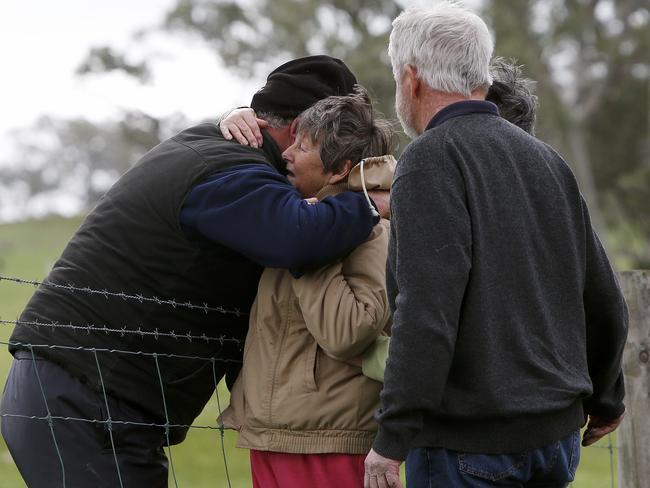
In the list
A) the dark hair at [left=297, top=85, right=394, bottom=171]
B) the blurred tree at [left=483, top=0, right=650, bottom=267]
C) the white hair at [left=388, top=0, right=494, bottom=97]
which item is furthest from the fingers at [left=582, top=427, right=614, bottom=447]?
the blurred tree at [left=483, top=0, right=650, bottom=267]

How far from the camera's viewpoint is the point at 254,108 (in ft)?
12.8

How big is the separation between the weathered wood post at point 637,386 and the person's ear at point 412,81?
1855 millimetres

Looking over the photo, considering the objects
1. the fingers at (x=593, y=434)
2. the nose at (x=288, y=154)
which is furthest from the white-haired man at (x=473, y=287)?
the nose at (x=288, y=154)

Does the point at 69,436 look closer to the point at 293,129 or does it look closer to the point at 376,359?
the point at 376,359

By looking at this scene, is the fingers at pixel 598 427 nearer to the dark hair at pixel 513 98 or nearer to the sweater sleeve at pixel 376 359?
the sweater sleeve at pixel 376 359

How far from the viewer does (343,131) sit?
3.56 m

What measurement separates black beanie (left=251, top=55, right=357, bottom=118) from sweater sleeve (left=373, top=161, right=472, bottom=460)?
1.02 meters

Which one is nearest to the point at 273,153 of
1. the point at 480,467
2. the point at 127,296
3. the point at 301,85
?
the point at 301,85

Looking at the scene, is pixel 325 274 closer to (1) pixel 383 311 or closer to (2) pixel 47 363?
(1) pixel 383 311

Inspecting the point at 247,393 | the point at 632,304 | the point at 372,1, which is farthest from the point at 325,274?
the point at 372,1

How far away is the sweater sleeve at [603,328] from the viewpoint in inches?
129

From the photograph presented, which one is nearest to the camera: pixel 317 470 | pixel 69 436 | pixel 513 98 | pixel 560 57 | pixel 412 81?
pixel 412 81

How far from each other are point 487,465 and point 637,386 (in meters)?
1.88

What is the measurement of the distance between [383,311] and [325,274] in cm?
24
